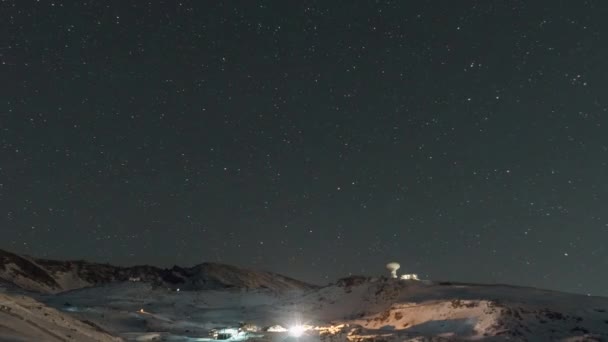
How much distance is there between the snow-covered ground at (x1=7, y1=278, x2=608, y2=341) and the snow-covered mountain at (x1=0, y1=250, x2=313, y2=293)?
54.5 meters

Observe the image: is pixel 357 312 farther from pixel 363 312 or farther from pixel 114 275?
pixel 114 275

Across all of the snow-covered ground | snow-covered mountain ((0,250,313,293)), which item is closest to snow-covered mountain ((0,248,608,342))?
the snow-covered ground

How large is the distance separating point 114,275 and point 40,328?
134088mm

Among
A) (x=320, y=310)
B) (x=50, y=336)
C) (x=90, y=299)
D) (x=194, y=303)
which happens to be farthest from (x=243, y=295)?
(x=50, y=336)

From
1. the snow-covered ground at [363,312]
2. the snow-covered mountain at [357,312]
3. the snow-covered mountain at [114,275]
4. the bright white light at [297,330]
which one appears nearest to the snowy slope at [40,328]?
the snow-covered mountain at [357,312]

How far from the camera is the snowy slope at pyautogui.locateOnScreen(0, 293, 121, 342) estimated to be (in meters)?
17.4

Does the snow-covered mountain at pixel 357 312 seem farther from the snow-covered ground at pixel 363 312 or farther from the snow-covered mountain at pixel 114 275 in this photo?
the snow-covered mountain at pixel 114 275

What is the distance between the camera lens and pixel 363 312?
52.9 metres

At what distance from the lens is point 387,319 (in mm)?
48531

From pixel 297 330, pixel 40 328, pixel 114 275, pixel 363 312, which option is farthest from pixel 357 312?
pixel 114 275

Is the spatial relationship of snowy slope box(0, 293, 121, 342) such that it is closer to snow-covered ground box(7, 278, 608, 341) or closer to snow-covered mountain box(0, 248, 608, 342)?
snow-covered mountain box(0, 248, 608, 342)

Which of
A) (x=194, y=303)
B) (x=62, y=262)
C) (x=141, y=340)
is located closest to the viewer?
(x=141, y=340)

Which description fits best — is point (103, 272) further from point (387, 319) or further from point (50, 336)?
point (50, 336)

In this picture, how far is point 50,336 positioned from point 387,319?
34635 mm
